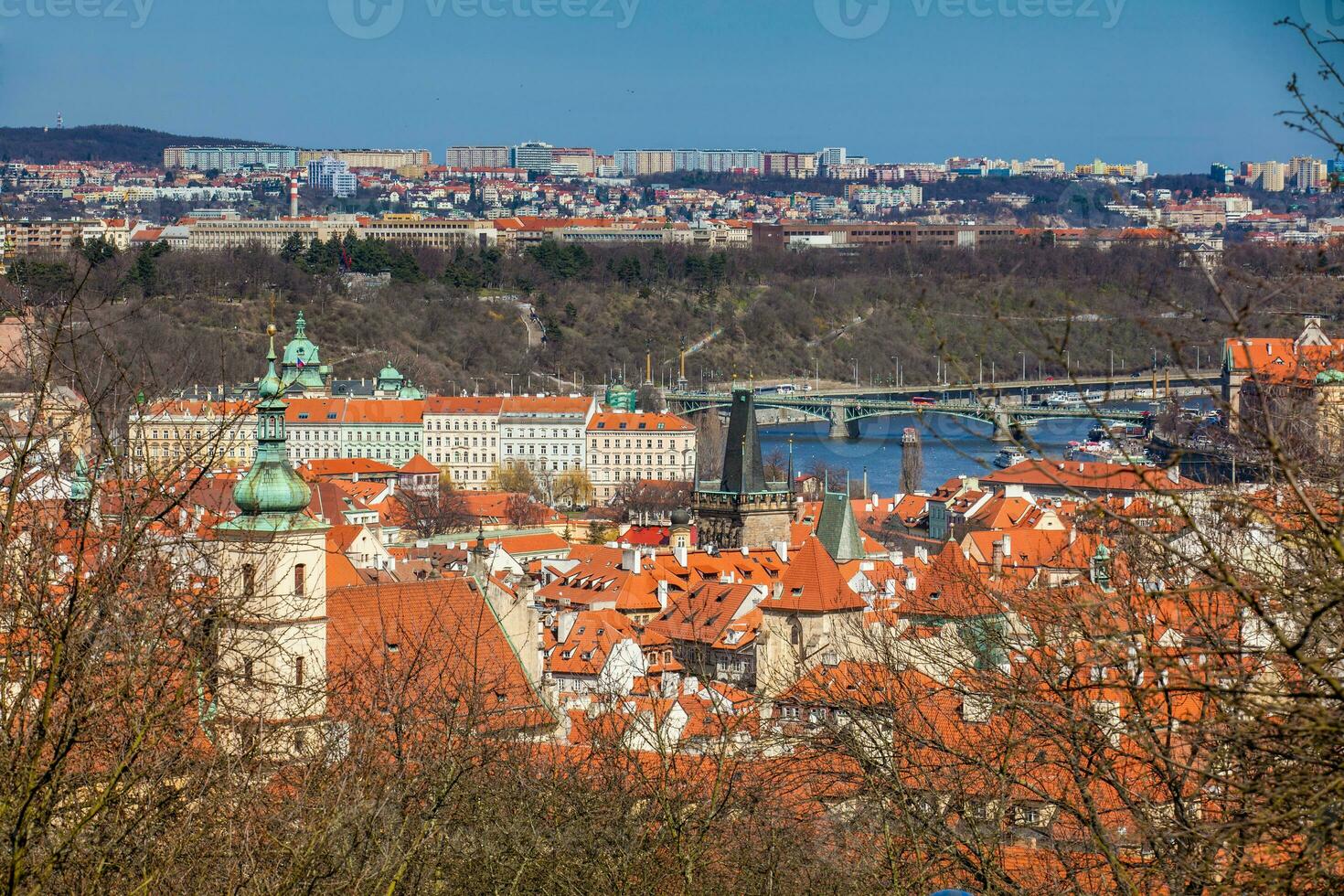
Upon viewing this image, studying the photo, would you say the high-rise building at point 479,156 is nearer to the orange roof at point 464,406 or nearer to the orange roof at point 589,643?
the orange roof at point 464,406

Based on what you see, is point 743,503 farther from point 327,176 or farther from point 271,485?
point 327,176

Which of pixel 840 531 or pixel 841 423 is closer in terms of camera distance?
pixel 840 531

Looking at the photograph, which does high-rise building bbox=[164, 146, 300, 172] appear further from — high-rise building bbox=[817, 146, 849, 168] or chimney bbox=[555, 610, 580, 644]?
chimney bbox=[555, 610, 580, 644]

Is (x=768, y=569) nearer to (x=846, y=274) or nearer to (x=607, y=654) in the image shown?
(x=607, y=654)

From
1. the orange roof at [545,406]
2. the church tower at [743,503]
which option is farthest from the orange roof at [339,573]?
the orange roof at [545,406]

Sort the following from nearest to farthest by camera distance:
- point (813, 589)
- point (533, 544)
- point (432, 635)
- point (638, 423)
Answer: point (432, 635)
point (813, 589)
point (533, 544)
point (638, 423)

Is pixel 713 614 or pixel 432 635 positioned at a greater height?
pixel 432 635

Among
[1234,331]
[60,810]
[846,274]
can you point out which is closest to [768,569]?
[60,810]

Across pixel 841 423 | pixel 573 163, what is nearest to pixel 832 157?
pixel 573 163
